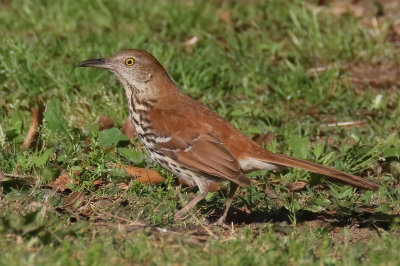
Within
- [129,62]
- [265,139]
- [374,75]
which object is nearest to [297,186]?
[265,139]

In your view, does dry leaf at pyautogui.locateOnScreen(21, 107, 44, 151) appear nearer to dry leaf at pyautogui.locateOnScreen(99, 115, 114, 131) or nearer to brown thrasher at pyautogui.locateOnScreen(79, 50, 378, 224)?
dry leaf at pyautogui.locateOnScreen(99, 115, 114, 131)

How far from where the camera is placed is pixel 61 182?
586cm

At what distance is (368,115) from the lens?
739cm

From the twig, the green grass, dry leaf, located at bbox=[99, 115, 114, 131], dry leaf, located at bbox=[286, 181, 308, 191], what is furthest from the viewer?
dry leaf, located at bbox=[99, 115, 114, 131]

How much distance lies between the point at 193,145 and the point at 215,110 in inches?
77.3

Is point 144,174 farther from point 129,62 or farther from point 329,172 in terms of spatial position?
point 329,172

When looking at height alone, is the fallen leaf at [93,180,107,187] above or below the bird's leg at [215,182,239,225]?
above

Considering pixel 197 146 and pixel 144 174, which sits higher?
pixel 197 146

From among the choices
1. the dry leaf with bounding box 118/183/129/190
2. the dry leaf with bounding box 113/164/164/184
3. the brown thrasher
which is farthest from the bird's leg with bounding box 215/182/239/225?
the dry leaf with bounding box 118/183/129/190

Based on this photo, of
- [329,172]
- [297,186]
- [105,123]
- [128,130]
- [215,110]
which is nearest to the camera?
[329,172]

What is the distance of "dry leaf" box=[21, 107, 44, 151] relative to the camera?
6266 millimetres

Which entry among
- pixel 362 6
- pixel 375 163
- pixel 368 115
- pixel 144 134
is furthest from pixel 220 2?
pixel 144 134

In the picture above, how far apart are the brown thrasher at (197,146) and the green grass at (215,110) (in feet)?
0.91

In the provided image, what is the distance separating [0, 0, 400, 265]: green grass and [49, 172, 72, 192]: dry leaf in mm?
50
